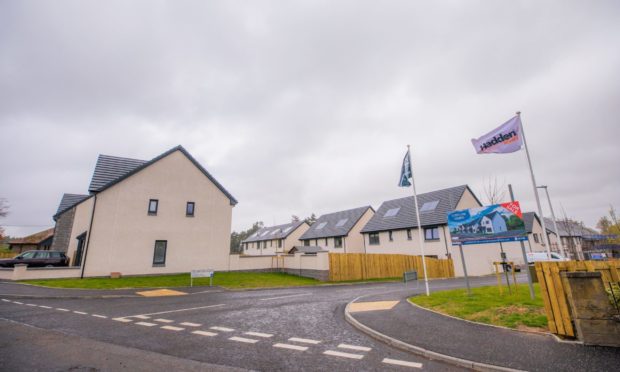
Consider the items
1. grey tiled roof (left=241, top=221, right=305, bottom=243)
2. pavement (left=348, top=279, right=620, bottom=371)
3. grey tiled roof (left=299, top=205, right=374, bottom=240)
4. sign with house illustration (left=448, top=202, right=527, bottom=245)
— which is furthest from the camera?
grey tiled roof (left=241, top=221, right=305, bottom=243)

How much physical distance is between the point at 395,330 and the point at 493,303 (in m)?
4.24

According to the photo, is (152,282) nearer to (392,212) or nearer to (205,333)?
(205,333)

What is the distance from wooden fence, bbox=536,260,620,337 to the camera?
6370 mm

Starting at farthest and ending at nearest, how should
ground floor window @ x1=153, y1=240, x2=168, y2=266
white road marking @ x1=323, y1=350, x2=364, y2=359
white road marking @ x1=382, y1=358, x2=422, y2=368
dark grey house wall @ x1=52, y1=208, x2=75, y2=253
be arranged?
dark grey house wall @ x1=52, y1=208, x2=75, y2=253 < ground floor window @ x1=153, y1=240, x2=168, y2=266 < white road marking @ x1=323, y1=350, x2=364, y2=359 < white road marking @ x1=382, y1=358, x2=422, y2=368

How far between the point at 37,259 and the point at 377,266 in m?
27.6

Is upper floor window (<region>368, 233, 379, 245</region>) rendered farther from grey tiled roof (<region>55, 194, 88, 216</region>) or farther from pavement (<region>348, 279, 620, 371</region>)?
grey tiled roof (<region>55, 194, 88, 216</region>)

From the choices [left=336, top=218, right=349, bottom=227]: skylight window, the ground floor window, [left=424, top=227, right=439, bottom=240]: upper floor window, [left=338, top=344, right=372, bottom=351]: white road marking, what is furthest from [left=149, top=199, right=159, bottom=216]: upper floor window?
[left=336, top=218, right=349, bottom=227]: skylight window

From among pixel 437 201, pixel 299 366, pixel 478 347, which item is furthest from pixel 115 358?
pixel 437 201

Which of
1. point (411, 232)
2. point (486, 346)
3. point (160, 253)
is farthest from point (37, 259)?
point (411, 232)

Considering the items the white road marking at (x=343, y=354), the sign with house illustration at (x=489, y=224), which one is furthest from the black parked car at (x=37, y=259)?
the sign with house illustration at (x=489, y=224)

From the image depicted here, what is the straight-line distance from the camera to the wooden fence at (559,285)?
20.9 feet

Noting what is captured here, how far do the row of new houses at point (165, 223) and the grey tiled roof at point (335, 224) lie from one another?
8288mm

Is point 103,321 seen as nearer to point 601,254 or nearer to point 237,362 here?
point 237,362

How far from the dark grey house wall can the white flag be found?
113 ft
